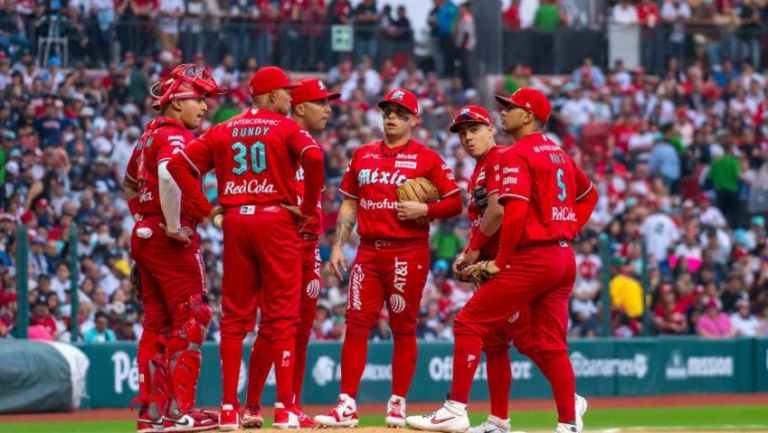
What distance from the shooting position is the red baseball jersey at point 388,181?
10.9 metres

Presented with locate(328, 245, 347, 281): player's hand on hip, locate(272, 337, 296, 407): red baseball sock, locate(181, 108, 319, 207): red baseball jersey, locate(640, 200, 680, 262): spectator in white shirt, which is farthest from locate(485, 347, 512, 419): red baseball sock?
locate(640, 200, 680, 262): spectator in white shirt

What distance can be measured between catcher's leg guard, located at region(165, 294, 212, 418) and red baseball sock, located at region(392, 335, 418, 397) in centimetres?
131

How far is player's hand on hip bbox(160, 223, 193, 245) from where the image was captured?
1048cm

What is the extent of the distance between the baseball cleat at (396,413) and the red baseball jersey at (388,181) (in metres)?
1.09

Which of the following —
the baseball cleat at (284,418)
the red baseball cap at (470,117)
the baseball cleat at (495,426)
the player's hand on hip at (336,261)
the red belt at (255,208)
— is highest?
the red baseball cap at (470,117)

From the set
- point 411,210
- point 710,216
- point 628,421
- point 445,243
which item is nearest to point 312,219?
point 411,210

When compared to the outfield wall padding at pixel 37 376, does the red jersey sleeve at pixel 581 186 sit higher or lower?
higher

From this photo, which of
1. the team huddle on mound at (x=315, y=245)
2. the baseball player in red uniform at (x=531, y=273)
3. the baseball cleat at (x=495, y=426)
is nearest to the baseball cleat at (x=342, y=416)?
the team huddle on mound at (x=315, y=245)

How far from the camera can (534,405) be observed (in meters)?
17.6

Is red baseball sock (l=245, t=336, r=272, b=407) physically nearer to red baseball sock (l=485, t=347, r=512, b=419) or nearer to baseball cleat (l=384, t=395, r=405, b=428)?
baseball cleat (l=384, t=395, r=405, b=428)

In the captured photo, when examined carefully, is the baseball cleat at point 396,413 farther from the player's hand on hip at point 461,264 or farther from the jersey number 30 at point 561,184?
the jersey number 30 at point 561,184

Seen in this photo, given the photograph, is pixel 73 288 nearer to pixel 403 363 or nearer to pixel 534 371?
pixel 534 371

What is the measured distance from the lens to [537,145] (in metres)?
10.2

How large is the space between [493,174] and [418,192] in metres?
0.77
